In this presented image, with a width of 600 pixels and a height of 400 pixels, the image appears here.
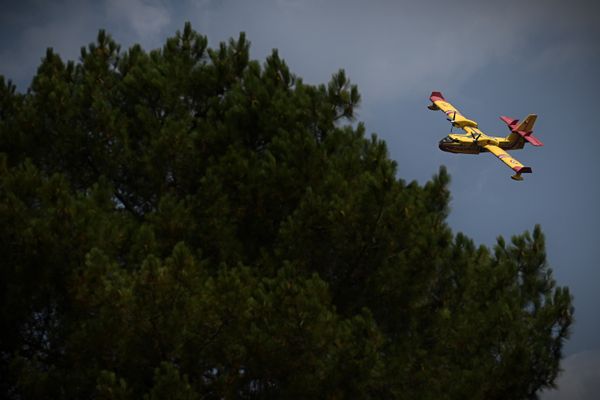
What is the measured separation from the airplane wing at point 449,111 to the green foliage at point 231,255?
17797 millimetres

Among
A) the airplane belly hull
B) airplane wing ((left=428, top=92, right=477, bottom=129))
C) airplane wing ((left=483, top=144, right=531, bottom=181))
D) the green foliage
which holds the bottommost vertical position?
the green foliage

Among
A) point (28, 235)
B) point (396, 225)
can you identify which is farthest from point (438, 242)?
point (28, 235)

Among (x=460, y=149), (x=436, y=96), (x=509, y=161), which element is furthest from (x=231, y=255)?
(x=436, y=96)

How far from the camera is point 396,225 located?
10.3 m

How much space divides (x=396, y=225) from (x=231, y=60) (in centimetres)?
466

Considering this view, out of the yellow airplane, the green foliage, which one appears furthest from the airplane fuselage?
the green foliage

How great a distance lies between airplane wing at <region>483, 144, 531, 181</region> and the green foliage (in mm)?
11598

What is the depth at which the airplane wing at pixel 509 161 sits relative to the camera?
75.1ft

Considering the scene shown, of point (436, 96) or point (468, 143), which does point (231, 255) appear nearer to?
point (468, 143)

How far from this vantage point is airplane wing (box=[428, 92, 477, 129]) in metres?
29.2

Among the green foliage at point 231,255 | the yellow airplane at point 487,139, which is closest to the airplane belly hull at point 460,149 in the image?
the yellow airplane at point 487,139

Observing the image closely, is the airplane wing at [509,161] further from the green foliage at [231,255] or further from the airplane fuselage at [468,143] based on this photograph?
the green foliage at [231,255]

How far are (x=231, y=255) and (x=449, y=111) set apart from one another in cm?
2150

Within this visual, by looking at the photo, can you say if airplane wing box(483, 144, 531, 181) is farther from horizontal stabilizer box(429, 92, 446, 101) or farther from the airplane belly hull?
horizontal stabilizer box(429, 92, 446, 101)
